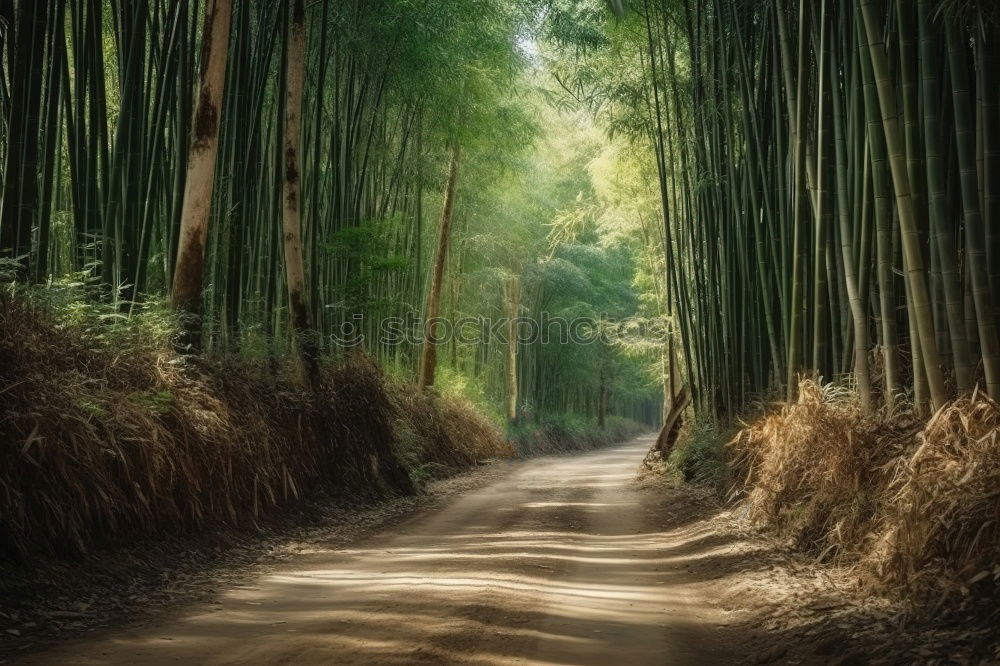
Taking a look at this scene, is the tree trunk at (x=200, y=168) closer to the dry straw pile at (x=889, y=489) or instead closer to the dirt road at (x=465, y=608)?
the dirt road at (x=465, y=608)

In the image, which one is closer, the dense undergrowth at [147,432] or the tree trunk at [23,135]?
the dense undergrowth at [147,432]

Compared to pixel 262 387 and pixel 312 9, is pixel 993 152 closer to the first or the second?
pixel 262 387

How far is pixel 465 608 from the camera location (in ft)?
11.9

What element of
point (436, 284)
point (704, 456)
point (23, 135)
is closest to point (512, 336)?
point (436, 284)

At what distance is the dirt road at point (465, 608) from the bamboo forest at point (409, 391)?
26mm

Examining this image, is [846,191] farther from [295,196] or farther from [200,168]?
[295,196]

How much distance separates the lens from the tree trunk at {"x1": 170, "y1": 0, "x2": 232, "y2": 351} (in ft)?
19.9

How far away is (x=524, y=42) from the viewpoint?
1317cm

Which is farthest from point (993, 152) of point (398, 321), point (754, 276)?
point (398, 321)

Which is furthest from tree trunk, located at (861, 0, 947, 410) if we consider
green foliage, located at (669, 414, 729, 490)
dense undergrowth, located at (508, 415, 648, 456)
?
dense undergrowth, located at (508, 415, 648, 456)

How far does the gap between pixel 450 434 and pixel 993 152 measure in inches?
381

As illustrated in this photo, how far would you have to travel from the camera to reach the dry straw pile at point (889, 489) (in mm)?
3176

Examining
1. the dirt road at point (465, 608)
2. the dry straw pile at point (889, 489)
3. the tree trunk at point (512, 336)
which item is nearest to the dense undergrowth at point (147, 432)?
the dirt road at point (465, 608)

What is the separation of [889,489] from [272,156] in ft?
21.0
